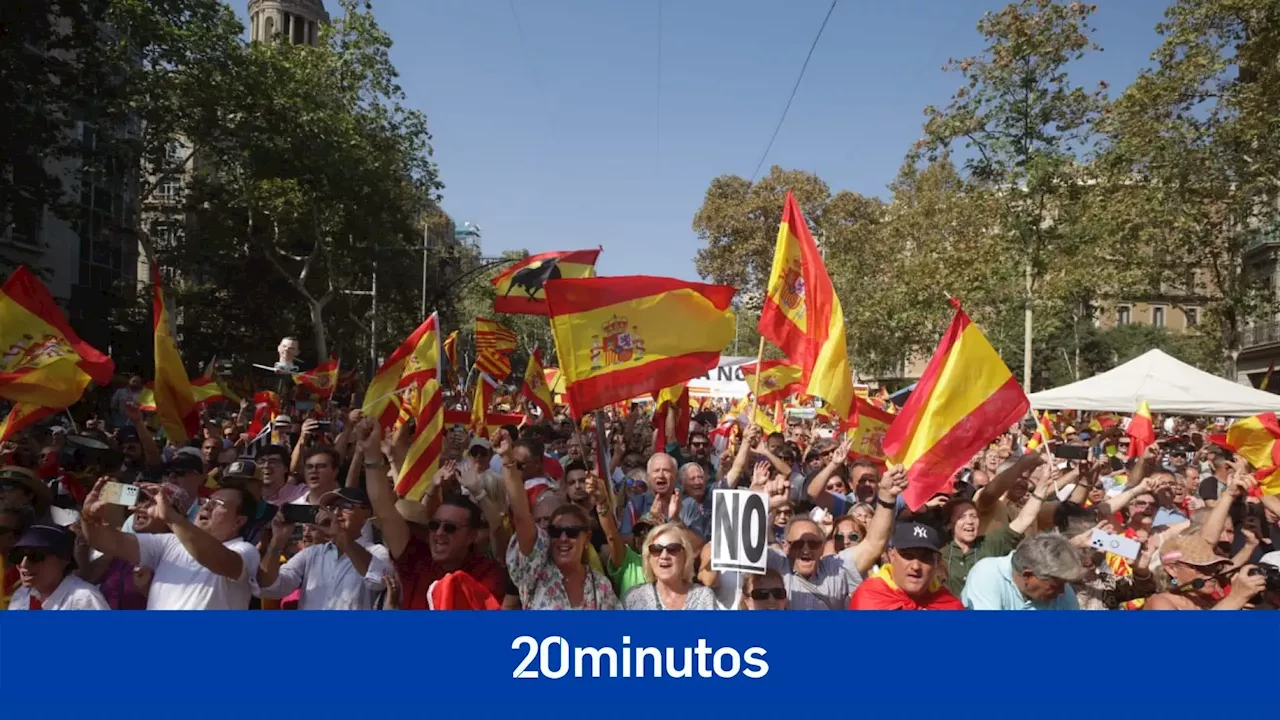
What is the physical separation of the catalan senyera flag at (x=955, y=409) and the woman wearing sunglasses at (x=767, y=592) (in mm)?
1634

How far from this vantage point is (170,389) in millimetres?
9031

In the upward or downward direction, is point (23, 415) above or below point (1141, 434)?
above

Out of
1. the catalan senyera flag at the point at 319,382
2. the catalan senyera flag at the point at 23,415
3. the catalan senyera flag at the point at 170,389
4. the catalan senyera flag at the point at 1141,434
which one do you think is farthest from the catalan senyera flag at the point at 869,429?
the catalan senyera flag at the point at 319,382

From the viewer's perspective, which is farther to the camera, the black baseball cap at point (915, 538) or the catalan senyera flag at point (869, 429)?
the catalan senyera flag at point (869, 429)

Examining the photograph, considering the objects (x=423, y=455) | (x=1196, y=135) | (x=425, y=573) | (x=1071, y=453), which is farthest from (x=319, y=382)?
(x=1196, y=135)

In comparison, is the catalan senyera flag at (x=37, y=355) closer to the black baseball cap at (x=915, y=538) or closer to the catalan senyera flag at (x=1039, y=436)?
the black baseball cap at (x=915, y=538)

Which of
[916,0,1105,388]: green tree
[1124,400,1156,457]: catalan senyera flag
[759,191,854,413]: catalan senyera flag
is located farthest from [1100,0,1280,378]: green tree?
[759,191,854,413]: catalan senyera flag

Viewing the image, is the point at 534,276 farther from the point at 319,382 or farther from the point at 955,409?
the point at 319,382

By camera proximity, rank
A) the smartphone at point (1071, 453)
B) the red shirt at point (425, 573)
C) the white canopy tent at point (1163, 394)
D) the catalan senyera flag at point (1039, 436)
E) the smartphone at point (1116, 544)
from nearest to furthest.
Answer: the smartphone at point (1116, 544)
the red shirt at point (425, 573)
the catalan senyera flag at point (1039, 436)
the smartphone at point (1071, 453)
the white canopy tent at point (1163, 394)

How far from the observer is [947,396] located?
19.9 ft

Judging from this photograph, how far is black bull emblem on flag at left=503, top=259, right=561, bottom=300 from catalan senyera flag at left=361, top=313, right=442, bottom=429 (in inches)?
75.0

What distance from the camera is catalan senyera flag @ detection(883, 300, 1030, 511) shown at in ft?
19.5

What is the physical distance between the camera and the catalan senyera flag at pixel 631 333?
6.64 meters

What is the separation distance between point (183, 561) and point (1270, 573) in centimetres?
447
